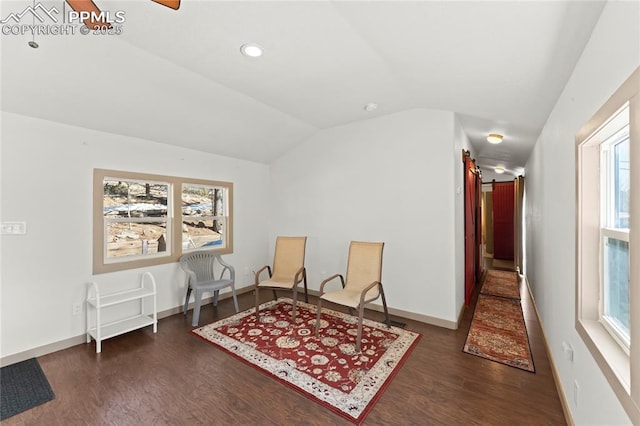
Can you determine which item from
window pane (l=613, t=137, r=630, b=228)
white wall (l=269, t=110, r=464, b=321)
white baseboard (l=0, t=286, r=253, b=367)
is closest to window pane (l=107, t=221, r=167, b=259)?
white baseboard (l=0, t=286, r=253, b=367)

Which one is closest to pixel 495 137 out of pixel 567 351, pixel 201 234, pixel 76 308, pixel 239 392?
pixel 567 351

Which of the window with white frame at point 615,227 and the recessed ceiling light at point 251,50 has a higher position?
the recessed ceiling light at point 251,50

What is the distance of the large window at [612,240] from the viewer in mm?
954

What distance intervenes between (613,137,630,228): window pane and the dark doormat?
386cm

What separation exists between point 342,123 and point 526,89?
92.0 inches

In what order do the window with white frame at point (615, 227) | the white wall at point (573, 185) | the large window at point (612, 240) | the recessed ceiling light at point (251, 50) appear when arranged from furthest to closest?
1. the recessed ceiling light at point (251, 50)
2. the window with white frame at point (615, 227)
3. the white wall at point (573, 185)
4. the large window at point (612, 240)

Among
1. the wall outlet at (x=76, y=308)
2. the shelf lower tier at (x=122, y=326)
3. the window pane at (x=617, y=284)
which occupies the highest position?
the window pane at (x=617, y=284)

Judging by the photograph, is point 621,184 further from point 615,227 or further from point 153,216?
point 153,216

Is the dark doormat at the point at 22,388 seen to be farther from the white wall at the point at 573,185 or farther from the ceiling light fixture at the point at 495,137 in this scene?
the ceiling light fixture at the point at 495,137

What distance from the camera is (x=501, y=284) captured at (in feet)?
16.8

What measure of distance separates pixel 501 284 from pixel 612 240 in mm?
4348

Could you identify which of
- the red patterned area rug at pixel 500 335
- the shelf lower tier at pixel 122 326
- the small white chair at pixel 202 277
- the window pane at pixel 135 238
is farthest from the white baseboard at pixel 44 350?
the red patterned area rug at pixel 500 335

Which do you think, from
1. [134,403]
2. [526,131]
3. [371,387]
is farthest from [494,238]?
[134,403]

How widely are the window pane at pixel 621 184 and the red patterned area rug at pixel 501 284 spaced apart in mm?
3631
